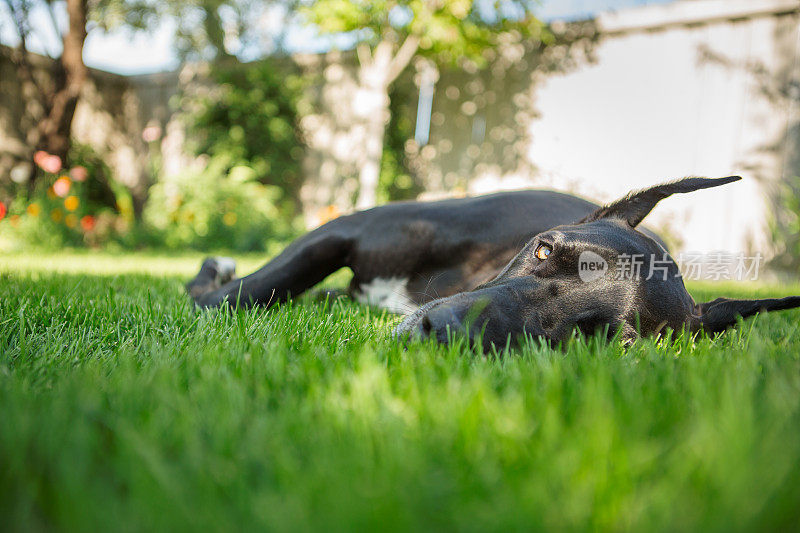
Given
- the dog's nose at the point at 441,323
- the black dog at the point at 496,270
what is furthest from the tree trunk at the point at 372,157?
the dog's nose at the point at 441,323

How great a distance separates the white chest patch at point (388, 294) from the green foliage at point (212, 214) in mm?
5338

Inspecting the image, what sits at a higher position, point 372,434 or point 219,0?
point 219,0

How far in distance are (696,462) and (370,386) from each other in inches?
22.2

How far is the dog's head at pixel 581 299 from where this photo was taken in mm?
1645

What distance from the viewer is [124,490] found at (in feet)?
2.60

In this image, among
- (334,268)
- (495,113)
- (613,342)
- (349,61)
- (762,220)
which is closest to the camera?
(613,342)

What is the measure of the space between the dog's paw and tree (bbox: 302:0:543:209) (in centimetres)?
463

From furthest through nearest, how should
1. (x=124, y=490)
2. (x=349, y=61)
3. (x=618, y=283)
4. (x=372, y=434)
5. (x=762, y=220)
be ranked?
(x=349, y=61)
(x=762, y=220)
(x=618, y=283)
(x=372, y=434)
(x=124, y=490)

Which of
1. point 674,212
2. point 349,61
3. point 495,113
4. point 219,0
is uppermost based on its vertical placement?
point 219,0

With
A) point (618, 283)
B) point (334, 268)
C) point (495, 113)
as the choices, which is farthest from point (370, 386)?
point (495, 113)

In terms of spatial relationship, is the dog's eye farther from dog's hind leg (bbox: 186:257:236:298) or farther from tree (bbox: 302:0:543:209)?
tree (bbox: 302:0:543:209)

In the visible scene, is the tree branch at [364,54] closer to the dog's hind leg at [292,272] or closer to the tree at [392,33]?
the tree at [392,33]

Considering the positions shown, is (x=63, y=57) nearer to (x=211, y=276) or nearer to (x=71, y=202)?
(x=71, y=202)

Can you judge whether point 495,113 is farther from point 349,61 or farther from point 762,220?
point 762,220
